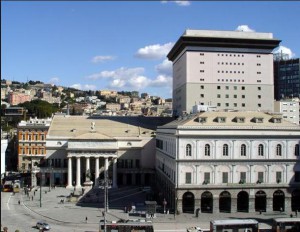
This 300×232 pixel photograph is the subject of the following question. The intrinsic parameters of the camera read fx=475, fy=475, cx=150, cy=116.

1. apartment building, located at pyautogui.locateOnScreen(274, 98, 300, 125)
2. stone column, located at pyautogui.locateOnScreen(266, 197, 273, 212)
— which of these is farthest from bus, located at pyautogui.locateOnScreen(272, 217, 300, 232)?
apartment building, located at pyautogui.locateOnScreen(274, 98, 300, 125)

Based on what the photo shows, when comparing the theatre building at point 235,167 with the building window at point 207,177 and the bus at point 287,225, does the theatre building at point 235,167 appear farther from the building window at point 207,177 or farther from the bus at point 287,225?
the bus at point 287,225

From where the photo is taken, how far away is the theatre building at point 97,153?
101 metres

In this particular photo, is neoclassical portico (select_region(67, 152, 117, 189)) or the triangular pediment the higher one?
the triangular pediment

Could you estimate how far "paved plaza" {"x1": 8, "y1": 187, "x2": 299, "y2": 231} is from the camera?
61.0 m

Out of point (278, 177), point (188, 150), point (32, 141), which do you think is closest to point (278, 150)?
point (278, 177)

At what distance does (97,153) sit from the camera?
101750mm

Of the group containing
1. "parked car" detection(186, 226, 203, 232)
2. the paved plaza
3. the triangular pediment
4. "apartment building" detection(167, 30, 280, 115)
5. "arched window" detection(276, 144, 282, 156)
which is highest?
"apartment building" detection(167, 30, 280, 115)

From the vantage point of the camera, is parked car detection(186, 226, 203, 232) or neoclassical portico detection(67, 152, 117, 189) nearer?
parked car detection(186, 226, 203, 232)

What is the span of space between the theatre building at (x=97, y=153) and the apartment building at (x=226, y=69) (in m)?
16.7

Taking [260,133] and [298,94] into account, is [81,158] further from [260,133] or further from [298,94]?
[298,94]

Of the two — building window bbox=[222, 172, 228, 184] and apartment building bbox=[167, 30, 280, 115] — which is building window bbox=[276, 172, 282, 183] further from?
apartment building bbox=[167, 30, 280, 115]

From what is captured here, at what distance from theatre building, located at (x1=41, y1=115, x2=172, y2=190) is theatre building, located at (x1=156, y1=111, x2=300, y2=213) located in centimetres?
3467

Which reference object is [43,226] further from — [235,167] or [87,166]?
[87,166]

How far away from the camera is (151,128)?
11719 centimetres
